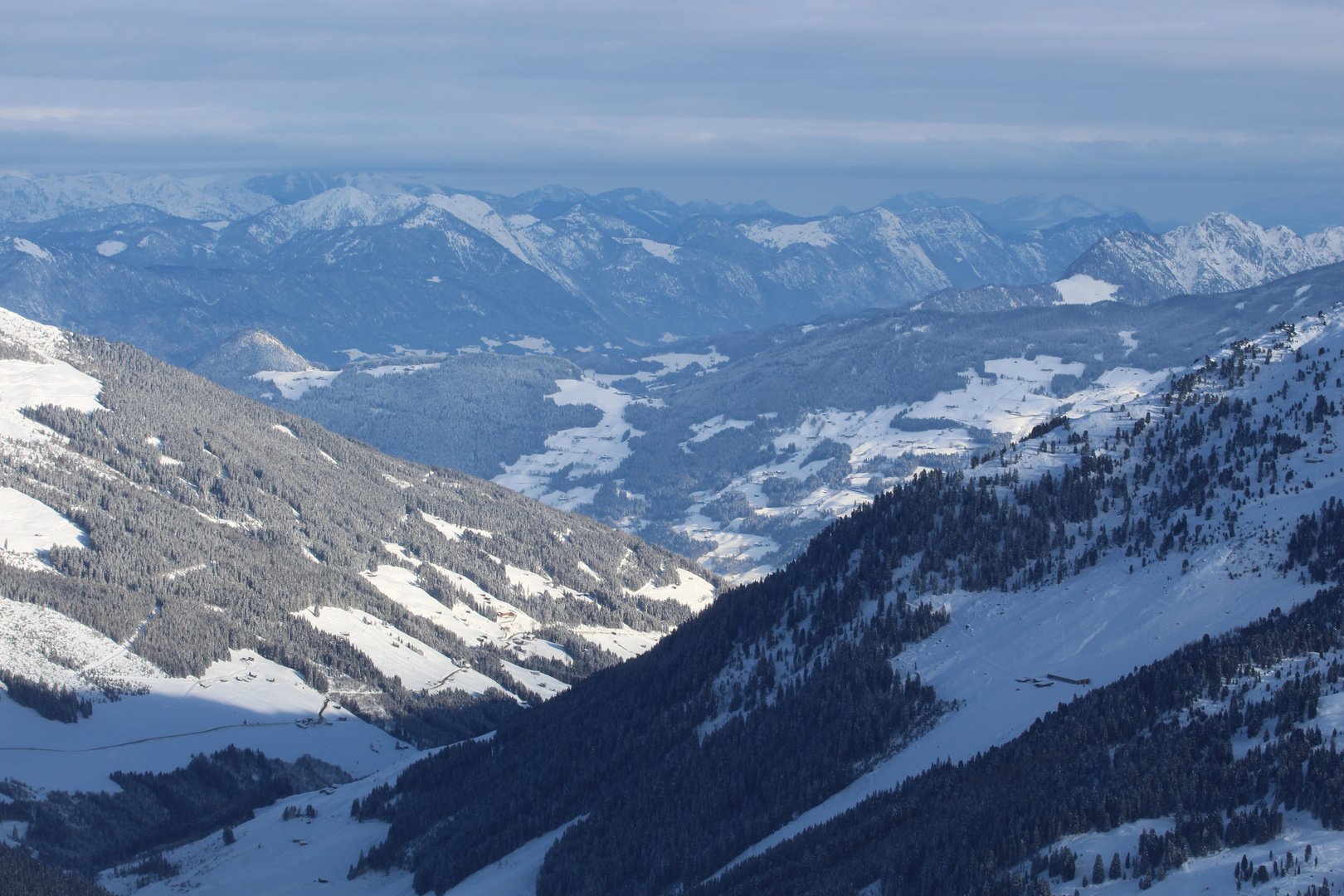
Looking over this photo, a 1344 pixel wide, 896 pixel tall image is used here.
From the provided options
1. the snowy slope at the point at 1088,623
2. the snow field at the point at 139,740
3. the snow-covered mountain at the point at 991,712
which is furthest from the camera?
the snow field at the point at 139,740

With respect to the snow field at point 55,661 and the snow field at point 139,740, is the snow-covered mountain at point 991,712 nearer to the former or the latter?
the snow field at point 139,740

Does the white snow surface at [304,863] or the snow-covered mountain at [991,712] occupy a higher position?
the snow-covered mountain at [991,712]

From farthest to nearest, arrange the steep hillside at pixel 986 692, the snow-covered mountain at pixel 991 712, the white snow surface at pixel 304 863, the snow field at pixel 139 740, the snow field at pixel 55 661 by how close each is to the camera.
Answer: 1. the snow field at pixel 55 661
2. the snow field at pixel 139 740
3. the white snow surface at pixel 304 863
4. the steep hillside at pixel 986 692
5. the snow-covered mountain at pixel 991 712

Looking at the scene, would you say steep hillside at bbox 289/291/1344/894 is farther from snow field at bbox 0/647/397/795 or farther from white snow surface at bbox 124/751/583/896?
snow field at bbox 0/647/397/795

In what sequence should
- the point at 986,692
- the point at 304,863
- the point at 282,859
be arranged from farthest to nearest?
the point at 282,859 < the point at 304,863 < the point at 986,692

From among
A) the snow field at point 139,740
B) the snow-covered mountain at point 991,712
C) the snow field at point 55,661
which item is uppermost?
the snow-covered mountain at point 991,712

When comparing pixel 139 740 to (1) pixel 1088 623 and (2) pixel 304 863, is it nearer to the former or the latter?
(2) pixel 304 863

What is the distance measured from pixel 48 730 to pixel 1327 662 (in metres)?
173

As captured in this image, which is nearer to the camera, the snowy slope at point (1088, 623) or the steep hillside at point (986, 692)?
the steep hillside at point (986, 692)

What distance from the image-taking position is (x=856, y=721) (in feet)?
368

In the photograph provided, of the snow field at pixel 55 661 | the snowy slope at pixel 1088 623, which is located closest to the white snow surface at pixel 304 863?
the snowy slope at pixel 1088 623

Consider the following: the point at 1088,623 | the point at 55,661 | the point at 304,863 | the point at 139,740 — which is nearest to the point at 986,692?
the point at 1088,623

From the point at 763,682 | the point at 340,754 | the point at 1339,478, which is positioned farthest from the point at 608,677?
the point at 1339,478

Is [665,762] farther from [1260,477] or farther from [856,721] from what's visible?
[1260,477]
